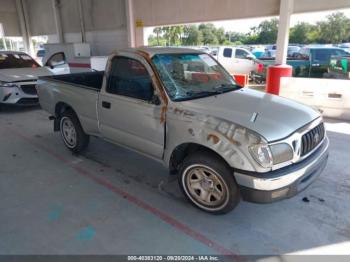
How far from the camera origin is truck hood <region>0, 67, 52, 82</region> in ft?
24.0

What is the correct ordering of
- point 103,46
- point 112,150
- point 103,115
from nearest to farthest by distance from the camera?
point 103,115 → point 112,150 → point 103,46

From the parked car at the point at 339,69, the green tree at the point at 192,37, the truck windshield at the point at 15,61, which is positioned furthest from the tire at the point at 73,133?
the green tree at the point at 192,37

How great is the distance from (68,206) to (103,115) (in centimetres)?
132

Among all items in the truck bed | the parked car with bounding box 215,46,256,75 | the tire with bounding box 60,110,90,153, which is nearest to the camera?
the tire with bounding box 60,110,90,153

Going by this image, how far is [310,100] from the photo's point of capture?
7.37 meters

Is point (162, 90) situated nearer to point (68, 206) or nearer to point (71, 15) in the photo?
point (68, 206)

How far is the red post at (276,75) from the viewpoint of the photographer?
7.73 m

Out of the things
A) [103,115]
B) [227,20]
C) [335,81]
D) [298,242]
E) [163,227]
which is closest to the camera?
[298,242]

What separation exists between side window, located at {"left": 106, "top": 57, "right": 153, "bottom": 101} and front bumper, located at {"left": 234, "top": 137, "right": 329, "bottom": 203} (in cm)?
146

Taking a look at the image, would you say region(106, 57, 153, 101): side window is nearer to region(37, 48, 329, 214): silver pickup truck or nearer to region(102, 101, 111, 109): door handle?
region(37, 48, 329, 214): silver pickup truck

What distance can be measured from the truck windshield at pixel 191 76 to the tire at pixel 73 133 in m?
1.94

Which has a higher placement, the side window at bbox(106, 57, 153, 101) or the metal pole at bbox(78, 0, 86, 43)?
the metal pole at bbox(78, 0, 86, 43)

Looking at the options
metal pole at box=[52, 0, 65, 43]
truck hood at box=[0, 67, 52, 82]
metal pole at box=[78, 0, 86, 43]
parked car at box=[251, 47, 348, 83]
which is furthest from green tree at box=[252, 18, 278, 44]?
truck hood at box=[0, 67, 52, 82]

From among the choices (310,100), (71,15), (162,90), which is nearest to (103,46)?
(71,15)
